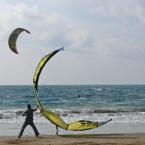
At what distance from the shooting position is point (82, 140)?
19000 mm

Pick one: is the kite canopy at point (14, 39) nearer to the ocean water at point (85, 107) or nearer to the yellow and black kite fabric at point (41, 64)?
the yellow and black kite fabric at point (41, 64)

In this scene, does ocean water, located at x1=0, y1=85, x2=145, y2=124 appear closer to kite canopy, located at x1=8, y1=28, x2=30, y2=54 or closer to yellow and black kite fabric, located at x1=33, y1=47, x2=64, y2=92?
yellow and black kite fabric, located at x1=33, y1=47, x2=64, y2=92

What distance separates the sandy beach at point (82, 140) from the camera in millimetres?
18016

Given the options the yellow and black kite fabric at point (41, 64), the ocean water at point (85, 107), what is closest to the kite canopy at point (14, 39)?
the yellow and black kite fabric at point (41, 64)

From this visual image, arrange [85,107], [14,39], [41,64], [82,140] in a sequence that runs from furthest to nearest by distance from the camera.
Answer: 1. [85,107]
2. [41,64]
3. [14,39]
4. [82,140]

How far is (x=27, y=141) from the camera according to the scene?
733 inches

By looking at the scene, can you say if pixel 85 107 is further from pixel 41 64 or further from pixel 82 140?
pixel 82 140

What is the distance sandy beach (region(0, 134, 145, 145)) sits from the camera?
1802 cm

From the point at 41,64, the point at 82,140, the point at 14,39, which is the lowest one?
the point at 82,140

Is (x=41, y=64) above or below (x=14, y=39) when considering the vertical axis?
below

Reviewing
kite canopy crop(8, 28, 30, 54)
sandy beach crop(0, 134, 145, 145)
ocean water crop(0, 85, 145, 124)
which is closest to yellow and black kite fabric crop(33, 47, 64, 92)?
kite canopy crop(8, 28, 30, 54)

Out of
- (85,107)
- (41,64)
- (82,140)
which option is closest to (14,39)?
(41,64)

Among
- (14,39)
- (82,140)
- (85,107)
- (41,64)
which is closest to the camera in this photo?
(82,140)

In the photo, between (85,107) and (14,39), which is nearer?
(14,39)
